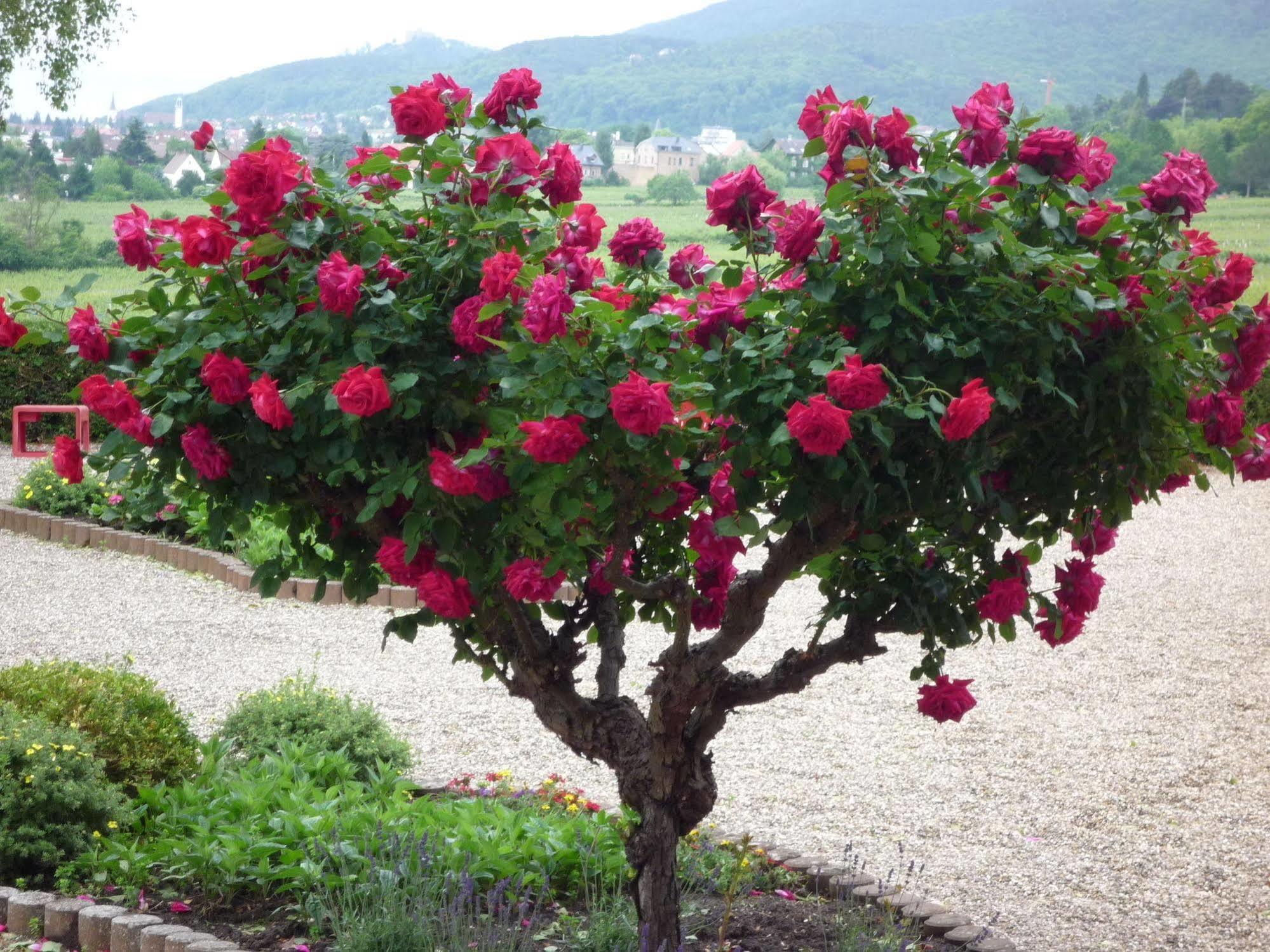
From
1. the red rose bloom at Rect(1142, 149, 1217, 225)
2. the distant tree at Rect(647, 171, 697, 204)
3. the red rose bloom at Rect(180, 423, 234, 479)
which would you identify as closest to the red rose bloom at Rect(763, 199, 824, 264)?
the red rose bloom at Rect(1142, 149, 1217, 225)

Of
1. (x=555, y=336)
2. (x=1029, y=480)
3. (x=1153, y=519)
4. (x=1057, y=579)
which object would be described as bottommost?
(x=1153, y=519)

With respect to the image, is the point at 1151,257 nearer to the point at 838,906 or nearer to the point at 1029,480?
the point at 1029,480

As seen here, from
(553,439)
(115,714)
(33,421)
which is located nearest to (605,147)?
(33,421)

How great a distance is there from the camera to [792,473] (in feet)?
6.16

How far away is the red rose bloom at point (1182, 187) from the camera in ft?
6.23

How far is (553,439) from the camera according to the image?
175 centimetres

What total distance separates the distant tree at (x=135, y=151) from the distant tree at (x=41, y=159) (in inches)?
44.1

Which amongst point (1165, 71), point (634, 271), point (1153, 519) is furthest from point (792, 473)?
point (1165, 71)

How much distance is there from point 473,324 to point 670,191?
28.1 ft

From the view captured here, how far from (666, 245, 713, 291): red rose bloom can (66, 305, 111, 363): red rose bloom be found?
1.00 metres

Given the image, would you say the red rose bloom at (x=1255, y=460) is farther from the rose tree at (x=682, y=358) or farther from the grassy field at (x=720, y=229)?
the grassy field at (x=720, y=229)

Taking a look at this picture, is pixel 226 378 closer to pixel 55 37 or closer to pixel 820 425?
pixel 820 425

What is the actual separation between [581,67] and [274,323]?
23684 millimetres

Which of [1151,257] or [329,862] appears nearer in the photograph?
[1151,257]
